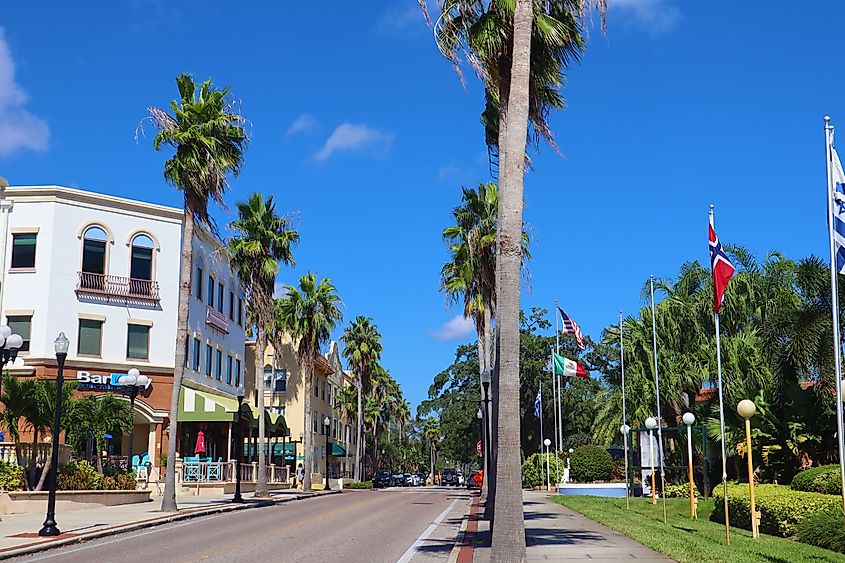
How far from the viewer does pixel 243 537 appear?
797 inches

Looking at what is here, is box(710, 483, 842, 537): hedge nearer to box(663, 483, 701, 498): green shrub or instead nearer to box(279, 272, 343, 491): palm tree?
box(663, 483, 701, 498): green shrub

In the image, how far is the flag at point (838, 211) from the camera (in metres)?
15.9

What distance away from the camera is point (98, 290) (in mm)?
Result: 42812

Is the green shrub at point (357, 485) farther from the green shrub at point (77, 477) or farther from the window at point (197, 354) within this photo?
the green shrub at point (77, 477)

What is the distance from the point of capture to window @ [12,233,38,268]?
42062 millimetres

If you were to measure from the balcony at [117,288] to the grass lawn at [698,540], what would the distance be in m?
24.6

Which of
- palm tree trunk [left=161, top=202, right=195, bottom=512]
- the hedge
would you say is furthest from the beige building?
the hedge

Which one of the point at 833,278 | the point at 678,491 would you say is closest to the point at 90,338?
the point at 678,491

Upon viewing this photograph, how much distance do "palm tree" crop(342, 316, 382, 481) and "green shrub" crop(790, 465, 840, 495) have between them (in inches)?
1985

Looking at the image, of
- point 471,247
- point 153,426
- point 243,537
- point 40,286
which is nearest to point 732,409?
point 471,247

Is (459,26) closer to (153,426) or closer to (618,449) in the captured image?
(153,426)

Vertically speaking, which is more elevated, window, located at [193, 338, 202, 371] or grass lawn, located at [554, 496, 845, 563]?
window, located at [193, 338, 202, 371]

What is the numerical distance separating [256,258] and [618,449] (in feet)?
114

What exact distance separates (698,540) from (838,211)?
22.0 ft
